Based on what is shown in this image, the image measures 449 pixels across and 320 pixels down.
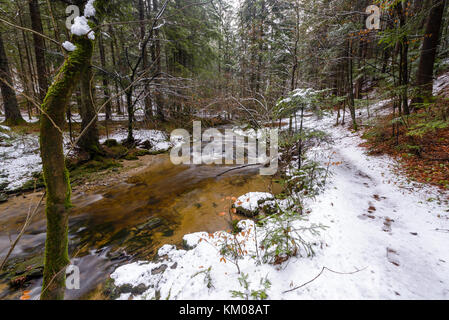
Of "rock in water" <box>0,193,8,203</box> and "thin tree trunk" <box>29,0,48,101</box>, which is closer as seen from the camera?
"rock in water" <box>0,193,8,203</box>

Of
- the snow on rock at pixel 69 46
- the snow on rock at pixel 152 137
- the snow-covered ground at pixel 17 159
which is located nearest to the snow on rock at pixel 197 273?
the snow on rock at pixel 69 46

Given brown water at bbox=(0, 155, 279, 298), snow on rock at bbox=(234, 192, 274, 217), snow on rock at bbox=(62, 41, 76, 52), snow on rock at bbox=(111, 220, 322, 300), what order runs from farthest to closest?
snow on rock at bbox=(234, 192, 274, 217) < brown water at bbox=(0, 155, 279, 298) < snow on rock at bbox=(111, 220, 322, 300) < snow on rock at bbox=(62, 41, 76, 52)

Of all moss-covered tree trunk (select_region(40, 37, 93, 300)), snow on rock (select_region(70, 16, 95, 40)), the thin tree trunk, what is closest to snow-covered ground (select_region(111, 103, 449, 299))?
moss-covered tree trunk (select_region(40, 37, 93, 300))

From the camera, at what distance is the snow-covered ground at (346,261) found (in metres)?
2.14

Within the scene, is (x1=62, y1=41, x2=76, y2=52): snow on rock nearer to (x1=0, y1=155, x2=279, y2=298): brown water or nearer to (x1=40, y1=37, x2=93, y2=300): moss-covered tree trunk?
(x1=40, y1=37, x2=93, y2=300): moss-covered tree trunk

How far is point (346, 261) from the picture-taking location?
2477 mm

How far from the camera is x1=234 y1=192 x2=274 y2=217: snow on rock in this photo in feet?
16.2

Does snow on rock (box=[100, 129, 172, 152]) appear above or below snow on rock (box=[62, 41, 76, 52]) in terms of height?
below

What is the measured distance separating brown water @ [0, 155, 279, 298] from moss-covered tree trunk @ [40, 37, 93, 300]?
5.57ft

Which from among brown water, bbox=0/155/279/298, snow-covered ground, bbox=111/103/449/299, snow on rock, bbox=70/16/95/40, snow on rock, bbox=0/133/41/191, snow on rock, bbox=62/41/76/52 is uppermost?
snow on rock, bbox=70/16/95/40

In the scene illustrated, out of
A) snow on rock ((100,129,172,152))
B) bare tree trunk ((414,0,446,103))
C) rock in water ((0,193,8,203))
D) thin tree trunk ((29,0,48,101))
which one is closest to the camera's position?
rock in water ((0,193,8,203))

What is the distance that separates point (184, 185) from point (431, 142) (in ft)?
27.3

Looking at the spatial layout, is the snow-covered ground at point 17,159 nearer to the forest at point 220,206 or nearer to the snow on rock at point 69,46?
the forest at point 220,206

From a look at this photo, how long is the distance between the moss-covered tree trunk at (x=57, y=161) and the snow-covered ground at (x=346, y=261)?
4.82 feet
